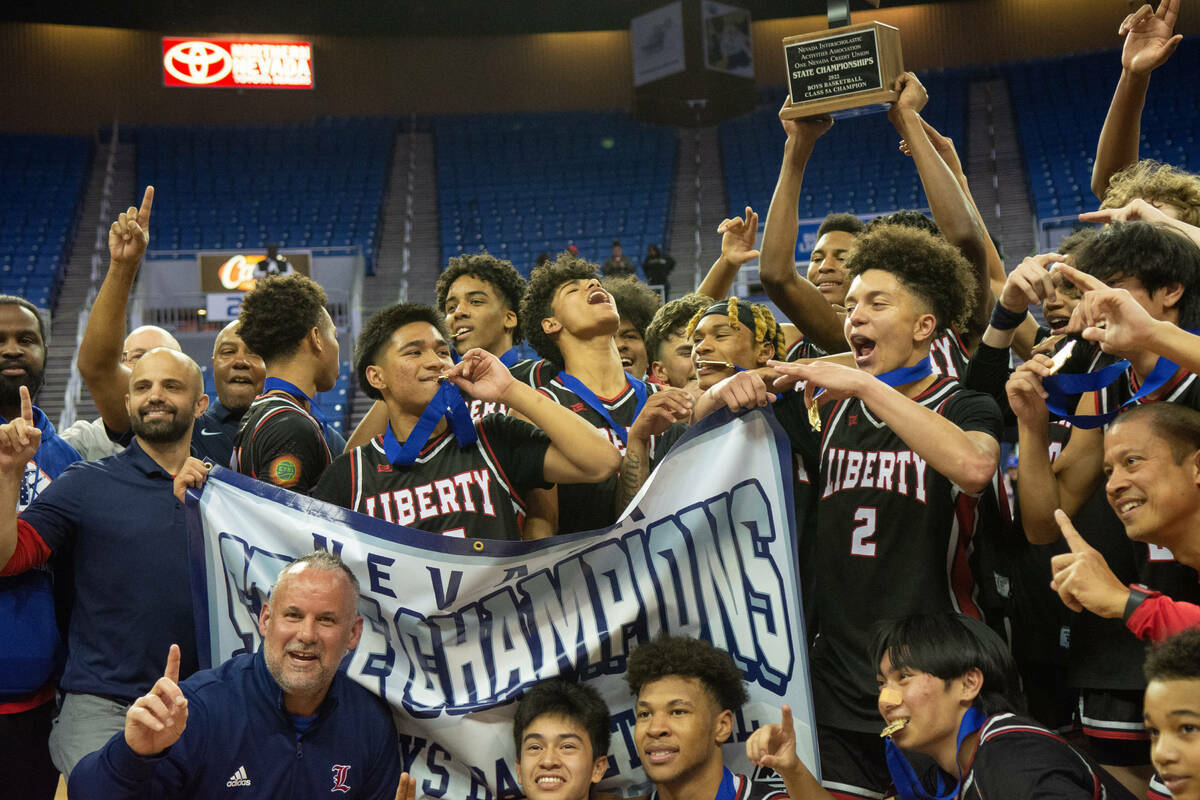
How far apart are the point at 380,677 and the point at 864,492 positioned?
152 cm

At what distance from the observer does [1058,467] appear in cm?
308

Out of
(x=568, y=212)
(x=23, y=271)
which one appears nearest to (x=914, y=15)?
(x=568, y=212)

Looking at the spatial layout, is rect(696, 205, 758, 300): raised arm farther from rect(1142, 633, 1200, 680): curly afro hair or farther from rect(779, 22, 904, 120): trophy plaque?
rect(1142, 633, 1200, 680): curly afro hair

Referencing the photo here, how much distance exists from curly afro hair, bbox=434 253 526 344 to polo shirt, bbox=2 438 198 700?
4.76 feet

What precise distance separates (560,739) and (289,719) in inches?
30.2

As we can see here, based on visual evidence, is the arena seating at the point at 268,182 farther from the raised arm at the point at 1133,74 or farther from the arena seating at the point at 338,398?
the raised arm at the point at 1133,74

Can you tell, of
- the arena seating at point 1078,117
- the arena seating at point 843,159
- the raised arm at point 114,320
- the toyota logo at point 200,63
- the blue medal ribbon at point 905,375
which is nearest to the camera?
the blue medal ribbon at point 905,375

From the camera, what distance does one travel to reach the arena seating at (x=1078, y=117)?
16.1 meters

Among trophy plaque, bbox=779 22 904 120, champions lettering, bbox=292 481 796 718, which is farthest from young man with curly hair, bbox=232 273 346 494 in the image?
trophy plaque, bbox=779 22 904 120

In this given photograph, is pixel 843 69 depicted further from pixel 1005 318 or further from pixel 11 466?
pixel 11 466

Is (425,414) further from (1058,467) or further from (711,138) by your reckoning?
(711,138)

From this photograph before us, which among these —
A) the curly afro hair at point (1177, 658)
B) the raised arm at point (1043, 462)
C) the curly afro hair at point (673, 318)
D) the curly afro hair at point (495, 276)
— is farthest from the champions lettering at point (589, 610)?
the curly afro hair at point (495, 276)

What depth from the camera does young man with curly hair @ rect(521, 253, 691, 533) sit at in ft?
12.2

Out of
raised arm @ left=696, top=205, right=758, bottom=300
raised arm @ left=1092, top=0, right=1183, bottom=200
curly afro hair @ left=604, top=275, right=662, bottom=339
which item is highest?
raised arm @ left=1092, top=0, right=1183, bottom=200
